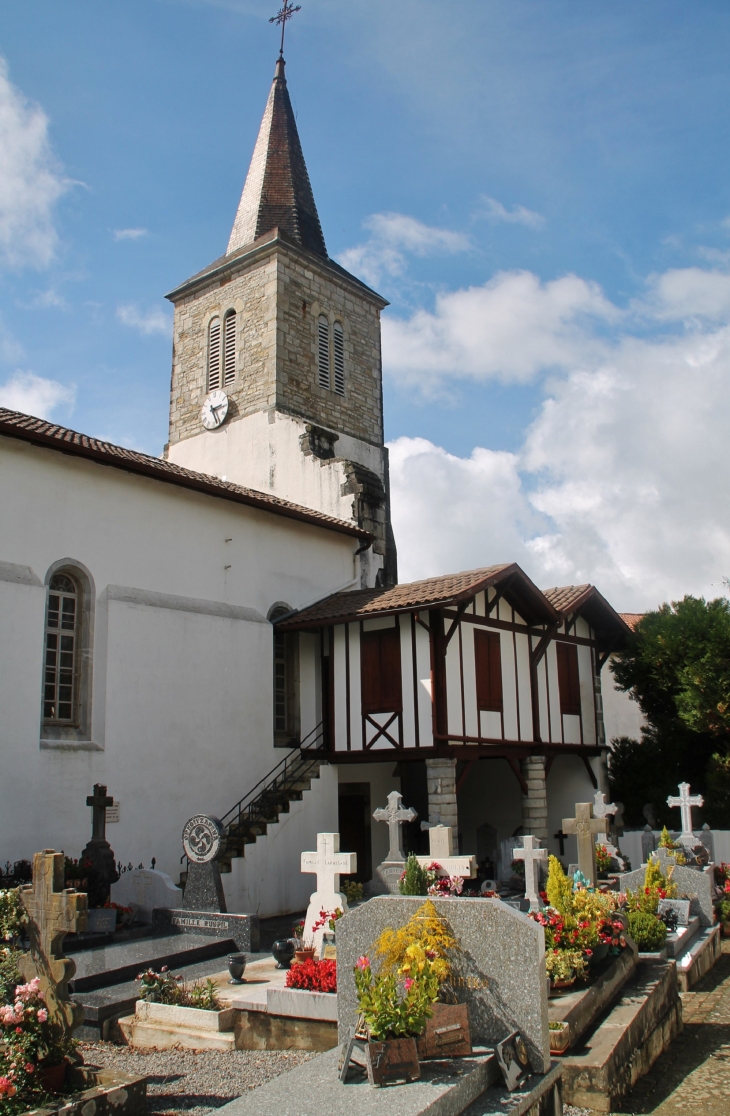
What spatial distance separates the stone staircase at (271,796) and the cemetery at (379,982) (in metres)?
2.49

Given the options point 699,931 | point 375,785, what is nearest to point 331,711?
point 375,785

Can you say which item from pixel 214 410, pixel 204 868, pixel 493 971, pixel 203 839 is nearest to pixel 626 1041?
pixel 493 971

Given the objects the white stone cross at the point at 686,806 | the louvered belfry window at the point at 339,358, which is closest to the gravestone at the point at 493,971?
the white stone cross at the point at 686,806

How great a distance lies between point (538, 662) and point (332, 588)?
4624 mm

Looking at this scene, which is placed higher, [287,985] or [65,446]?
[65,446]

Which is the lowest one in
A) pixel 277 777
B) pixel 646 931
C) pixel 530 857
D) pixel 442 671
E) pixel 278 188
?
pixel 646 931

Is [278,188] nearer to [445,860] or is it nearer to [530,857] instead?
[530,857]

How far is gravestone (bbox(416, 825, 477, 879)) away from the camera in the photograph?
10.4 meters

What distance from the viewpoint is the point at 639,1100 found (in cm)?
636

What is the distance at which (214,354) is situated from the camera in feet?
83.9

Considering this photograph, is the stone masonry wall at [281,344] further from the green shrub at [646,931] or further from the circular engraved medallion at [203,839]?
the green shrub at [646,931]

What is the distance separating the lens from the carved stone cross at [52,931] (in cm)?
579

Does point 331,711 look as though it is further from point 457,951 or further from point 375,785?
point 457,951

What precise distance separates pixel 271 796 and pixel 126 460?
6.39m
